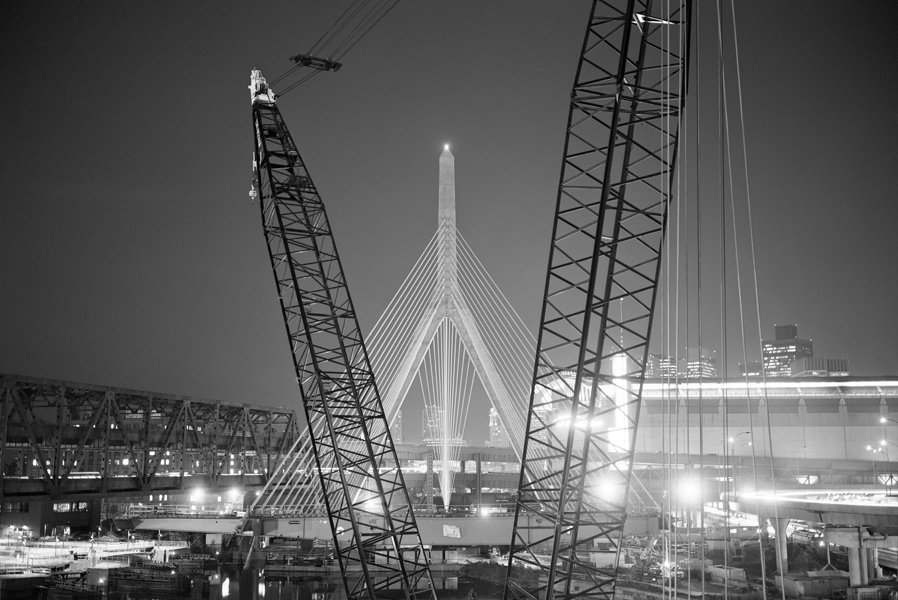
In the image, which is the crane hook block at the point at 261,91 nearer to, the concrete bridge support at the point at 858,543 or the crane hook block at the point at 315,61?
the crane hook block at the point at 315,61

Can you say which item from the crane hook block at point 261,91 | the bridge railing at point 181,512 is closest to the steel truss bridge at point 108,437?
the bridge railing at point 181,512

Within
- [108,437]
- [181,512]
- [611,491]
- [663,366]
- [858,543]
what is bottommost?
[181,512]

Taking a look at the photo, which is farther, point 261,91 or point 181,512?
point 181,512

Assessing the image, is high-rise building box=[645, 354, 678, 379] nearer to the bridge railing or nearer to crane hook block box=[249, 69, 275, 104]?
crane hook block box=[249, 69, 275, 104]

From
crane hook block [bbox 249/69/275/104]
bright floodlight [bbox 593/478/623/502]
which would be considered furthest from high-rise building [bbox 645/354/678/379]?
crane hook block [bbox 249/69/275/104]

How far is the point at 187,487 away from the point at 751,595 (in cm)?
3699

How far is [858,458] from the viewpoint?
3081 inches

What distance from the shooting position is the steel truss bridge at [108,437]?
41031 mm

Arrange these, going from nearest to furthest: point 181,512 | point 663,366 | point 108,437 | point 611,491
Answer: point 108,437, point 611,491, point 181,512, point 663,366

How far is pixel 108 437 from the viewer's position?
1863 inches

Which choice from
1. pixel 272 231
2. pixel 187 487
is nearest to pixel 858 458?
pixel 187 487

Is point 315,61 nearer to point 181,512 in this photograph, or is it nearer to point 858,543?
point 858,543

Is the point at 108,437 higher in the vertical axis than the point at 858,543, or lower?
higher

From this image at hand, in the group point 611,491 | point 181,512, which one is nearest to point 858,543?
point 611,491
